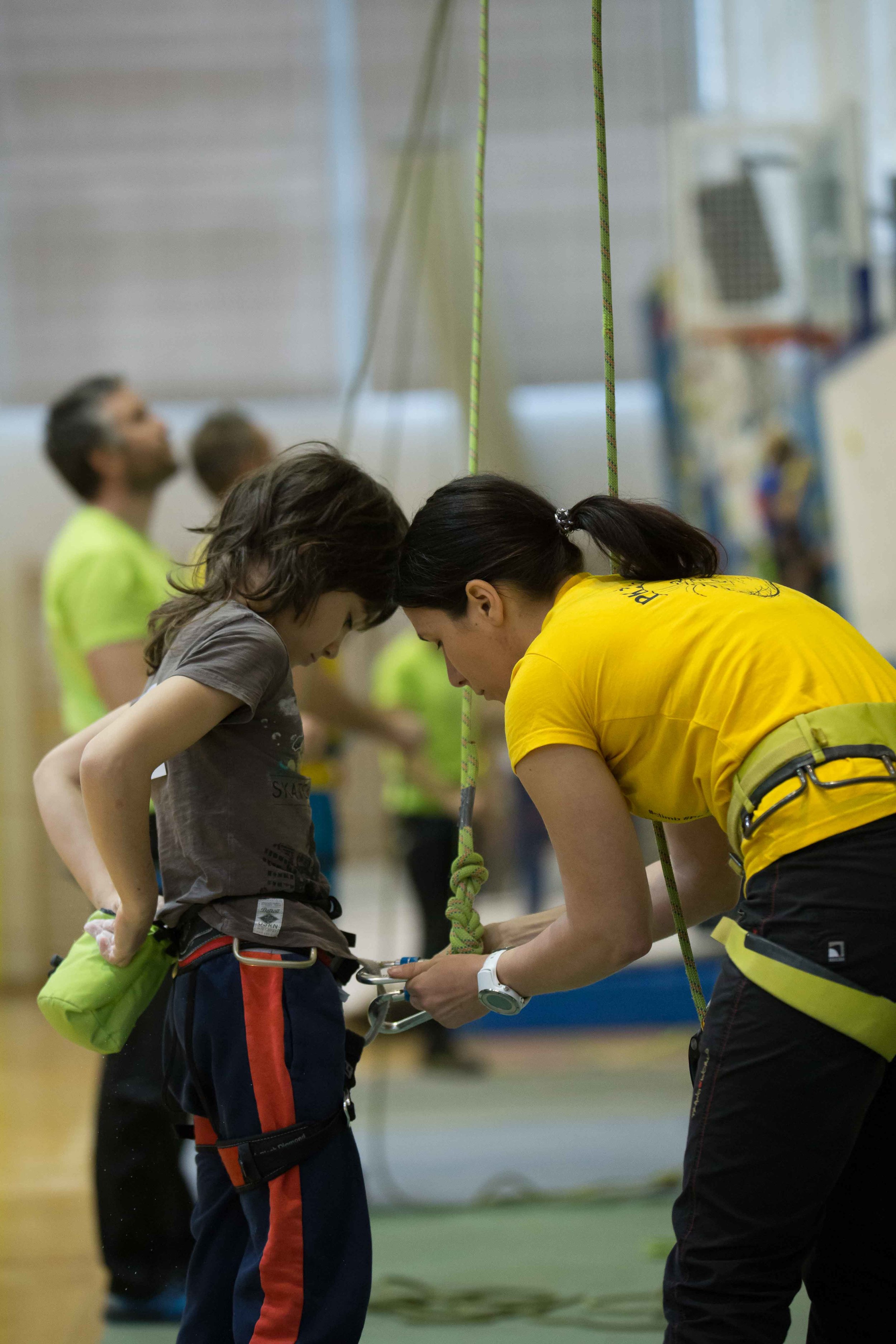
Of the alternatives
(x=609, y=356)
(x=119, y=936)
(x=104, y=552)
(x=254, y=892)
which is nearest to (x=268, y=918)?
(x=254, y=892)

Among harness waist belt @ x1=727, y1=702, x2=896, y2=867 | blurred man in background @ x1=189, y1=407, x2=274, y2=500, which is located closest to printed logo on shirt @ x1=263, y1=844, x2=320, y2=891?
harness waist belt @ x1=727, y1=702, x2=896, y2=867

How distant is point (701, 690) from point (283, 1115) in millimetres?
521

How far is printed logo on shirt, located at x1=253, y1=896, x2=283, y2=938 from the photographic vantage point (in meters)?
1.16

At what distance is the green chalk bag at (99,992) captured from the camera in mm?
1216

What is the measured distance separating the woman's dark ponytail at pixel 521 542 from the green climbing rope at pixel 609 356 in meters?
0.05

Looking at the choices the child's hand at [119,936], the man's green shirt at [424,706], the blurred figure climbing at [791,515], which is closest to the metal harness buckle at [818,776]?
the child's hand at [119,936]

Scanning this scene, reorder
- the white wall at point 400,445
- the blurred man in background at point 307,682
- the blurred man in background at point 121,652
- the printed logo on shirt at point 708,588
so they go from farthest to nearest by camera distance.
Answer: the white wall at point 400,445 → the blurred man in background at point 307,682 → the blurred man in background at point 121,652 → the printed logo on shirt at point 708,588

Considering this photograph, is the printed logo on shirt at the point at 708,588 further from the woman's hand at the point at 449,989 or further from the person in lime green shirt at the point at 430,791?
the person in lime green shirt at the point at 430,791

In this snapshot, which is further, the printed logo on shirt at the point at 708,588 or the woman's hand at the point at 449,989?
the woman's hand at the point at 449,989

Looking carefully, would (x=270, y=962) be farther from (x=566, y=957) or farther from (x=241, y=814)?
(x=566, y=957)

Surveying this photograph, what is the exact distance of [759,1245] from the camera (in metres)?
1.00

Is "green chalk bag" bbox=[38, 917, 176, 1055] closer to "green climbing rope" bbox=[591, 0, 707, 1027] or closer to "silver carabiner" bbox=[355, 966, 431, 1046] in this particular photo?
"silver carabiner" bbox=[355, 966, 431, 1046]

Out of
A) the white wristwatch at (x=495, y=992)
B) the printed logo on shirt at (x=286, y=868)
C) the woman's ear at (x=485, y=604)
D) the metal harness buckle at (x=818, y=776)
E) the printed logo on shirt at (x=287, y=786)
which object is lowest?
the white wristwatch at (x=495, y=992)

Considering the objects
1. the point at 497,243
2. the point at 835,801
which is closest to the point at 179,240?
the point at 497,243
